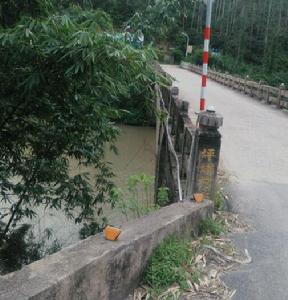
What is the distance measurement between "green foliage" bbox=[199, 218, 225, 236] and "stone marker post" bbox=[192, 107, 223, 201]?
45 cm

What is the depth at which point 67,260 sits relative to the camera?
2.82 meters

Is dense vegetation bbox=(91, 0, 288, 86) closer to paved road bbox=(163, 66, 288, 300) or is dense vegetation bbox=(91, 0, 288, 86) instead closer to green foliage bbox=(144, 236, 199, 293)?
paved road bbox=(163, 66, 288, 300)

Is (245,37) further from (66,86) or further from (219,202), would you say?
(66,86)

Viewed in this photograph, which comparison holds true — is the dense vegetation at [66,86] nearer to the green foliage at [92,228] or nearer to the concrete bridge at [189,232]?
the green foliage at [92,228]

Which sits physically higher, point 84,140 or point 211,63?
point 84,140

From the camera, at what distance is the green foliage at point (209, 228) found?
437 centimetres

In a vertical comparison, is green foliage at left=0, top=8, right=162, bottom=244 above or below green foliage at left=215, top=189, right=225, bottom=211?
above

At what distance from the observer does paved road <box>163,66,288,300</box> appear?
368 cm

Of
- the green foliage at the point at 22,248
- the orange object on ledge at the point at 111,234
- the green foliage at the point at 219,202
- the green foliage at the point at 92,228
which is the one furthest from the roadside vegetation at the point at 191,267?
the green foliage at the point at 22,248

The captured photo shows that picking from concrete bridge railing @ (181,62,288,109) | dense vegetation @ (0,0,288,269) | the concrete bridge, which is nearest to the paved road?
the concrete bridge

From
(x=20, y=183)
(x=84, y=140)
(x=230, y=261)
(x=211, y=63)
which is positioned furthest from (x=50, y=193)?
(x=211, y=63)

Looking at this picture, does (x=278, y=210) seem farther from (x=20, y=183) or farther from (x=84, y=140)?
(x=20, y=183)

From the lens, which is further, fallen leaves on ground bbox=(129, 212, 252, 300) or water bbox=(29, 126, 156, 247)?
water bbox=(29, 126, 156, 247)

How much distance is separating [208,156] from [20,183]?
2.18m
